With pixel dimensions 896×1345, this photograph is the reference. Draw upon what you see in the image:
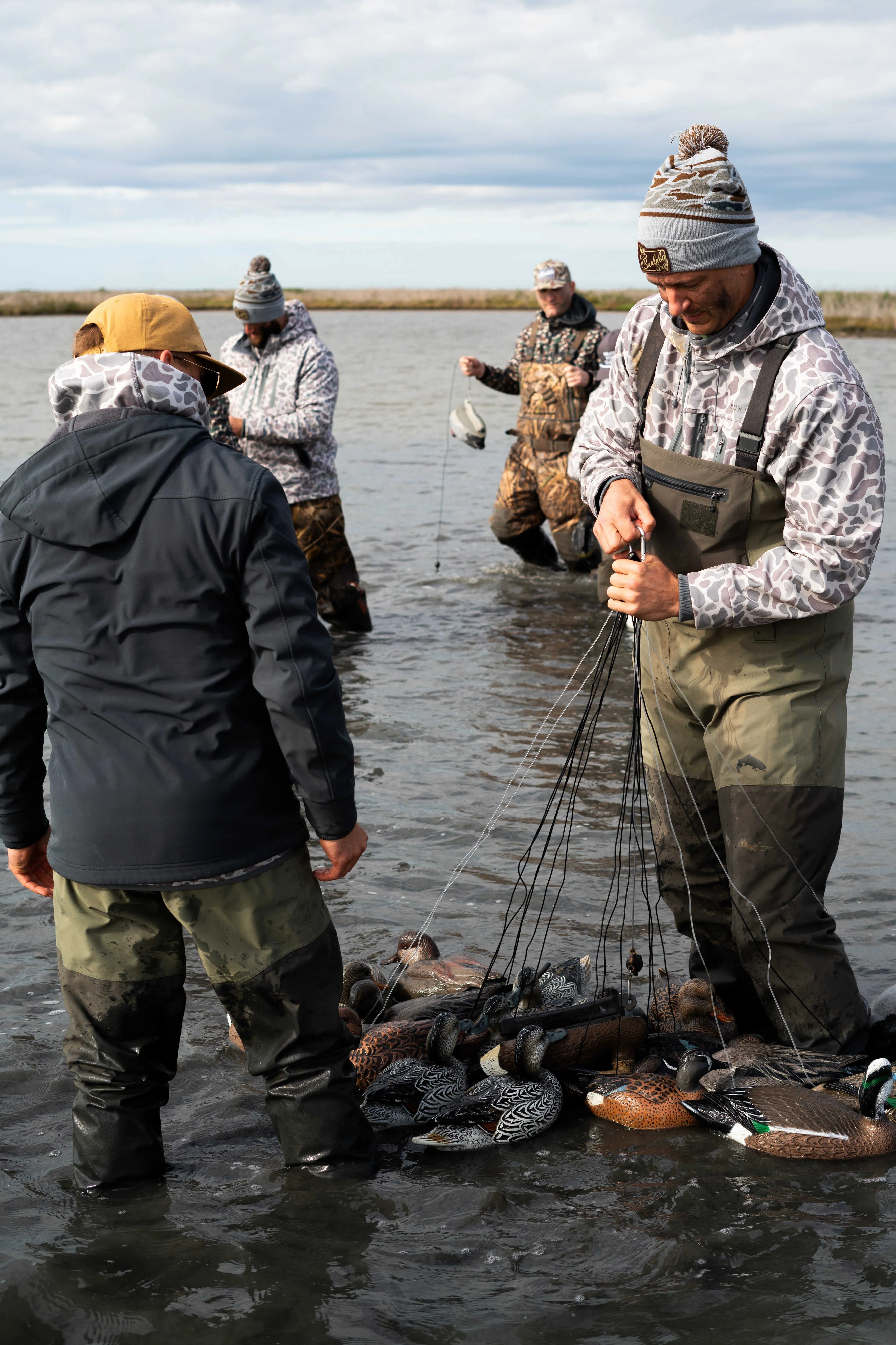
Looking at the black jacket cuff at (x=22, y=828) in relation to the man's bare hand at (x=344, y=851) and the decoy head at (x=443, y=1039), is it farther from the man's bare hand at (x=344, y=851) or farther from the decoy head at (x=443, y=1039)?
the decoy head at (x=443, y=1039)

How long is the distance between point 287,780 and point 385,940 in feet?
7.17

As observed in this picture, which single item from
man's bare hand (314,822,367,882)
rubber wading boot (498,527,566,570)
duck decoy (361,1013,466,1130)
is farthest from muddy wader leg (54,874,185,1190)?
rubber wading boot (498,527,566,570)

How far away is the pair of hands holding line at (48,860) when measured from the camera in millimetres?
3164

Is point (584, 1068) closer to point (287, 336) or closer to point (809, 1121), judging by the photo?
point (809, 1121)

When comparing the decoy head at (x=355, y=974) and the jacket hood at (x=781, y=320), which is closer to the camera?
the jacket hood at (x=781, y=320)

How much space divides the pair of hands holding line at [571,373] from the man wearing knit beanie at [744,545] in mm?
6275

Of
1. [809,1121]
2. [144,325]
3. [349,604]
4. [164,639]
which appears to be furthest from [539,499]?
[164,639]

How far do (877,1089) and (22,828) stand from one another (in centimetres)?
248

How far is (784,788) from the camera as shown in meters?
3.75

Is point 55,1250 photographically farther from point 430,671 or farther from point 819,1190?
point 430,671

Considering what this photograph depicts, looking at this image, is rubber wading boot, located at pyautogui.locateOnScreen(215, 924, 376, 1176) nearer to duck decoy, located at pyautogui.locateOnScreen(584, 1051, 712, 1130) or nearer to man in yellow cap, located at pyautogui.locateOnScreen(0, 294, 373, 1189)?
man in yellow cap, located at pyautogui.locateOnScreen(0, 294, 373, 1189)

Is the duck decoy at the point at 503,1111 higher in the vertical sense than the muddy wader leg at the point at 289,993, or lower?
lower

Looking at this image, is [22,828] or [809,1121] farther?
[809,1121]

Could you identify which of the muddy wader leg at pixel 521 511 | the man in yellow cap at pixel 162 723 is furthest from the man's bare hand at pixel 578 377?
the man in yellow cap at pixel 162 723
